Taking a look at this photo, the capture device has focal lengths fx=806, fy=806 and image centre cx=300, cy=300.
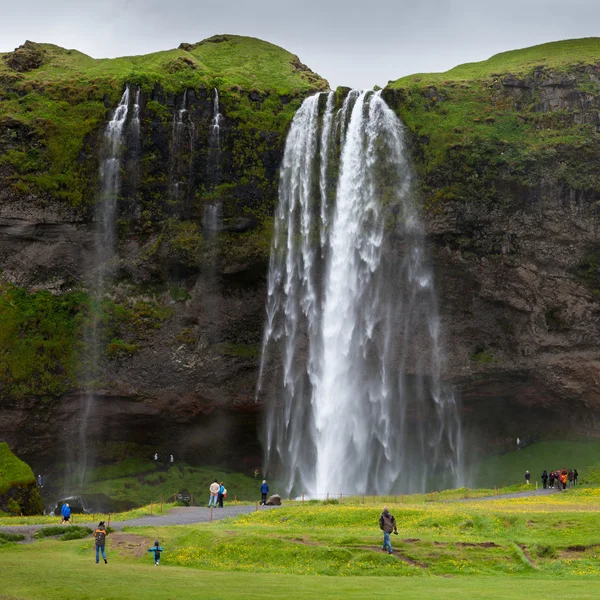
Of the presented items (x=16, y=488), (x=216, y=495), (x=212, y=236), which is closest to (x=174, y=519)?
(x=216, y=495)

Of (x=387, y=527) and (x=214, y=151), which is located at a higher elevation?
(x=214, y=151)

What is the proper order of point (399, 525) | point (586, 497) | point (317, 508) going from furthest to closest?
point (586, 497)
point (317, 508)
point (399, 525)

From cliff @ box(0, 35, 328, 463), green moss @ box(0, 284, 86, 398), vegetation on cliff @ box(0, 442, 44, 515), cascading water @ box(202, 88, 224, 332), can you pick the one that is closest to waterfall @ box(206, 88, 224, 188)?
cascading water @ box(202, 88, 224, 332)

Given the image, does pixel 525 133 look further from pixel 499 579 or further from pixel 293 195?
pixel 499 579

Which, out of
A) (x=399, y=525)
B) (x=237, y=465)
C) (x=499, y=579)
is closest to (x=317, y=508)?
(x=399, y=525)

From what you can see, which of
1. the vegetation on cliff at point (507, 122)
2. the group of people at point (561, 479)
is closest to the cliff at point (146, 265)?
the vegetation on cliff at point (507, 122)

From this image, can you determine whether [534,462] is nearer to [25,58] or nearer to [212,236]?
[212,236]

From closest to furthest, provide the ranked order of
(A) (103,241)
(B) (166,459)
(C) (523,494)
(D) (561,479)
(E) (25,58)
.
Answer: (C) (523,494)
(D) (561,479)
(B) (166,459)
(A) (103,241)
(E) (25,58)

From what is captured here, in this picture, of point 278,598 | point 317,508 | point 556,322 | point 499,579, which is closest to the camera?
point 278,598

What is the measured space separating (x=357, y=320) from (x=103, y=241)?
73.0ft

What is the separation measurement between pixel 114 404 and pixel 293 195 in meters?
22.8

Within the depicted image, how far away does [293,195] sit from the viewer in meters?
68.4

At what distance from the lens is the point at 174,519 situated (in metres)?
38.9

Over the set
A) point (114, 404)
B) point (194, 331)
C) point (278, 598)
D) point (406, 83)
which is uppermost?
point (406, 83)
